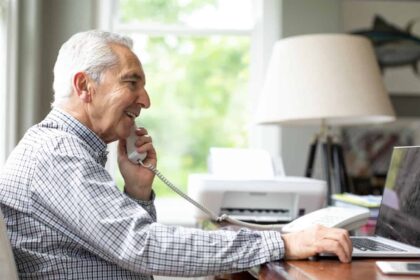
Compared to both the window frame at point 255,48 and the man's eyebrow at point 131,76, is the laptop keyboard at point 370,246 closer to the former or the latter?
the man's eyebrow at point 131,76

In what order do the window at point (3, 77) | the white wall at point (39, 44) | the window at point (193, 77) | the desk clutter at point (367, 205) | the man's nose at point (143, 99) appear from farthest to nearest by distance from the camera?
1. the window at point (193, 77)
2. the white wall at point (39, 44)
3. the window at point (3, 77)
4. the desk clutter at point (367, 205)
5. the man's nose at point (143, 99)

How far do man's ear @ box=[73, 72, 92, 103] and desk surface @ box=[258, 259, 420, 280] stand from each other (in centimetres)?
54

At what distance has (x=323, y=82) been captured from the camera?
2521mm

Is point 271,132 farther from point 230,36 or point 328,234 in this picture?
point 328,234

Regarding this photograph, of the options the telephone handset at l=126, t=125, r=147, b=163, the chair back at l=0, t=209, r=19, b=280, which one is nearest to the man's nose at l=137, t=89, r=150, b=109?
the telephone handset at l=126, t=125, r=147, b=163

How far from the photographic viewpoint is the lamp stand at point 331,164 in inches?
114

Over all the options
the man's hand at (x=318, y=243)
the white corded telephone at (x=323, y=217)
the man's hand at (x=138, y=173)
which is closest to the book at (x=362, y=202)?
the white corded telephone at (x=323, y=217)

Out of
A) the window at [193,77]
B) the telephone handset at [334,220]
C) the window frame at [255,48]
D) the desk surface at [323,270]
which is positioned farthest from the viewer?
the window at [193,77]

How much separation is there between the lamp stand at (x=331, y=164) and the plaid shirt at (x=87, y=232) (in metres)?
1.59

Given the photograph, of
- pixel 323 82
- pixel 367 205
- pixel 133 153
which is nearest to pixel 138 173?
pixel 133 153

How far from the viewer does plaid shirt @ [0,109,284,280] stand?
49.6 inches

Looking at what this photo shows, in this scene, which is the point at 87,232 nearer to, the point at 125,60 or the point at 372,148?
the point at 125,60

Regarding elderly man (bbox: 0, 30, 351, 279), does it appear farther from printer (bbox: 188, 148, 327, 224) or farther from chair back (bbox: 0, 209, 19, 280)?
printer (bbox: 188, 148, 327, 224)

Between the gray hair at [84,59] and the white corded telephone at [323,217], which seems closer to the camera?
the gray hair at [84,59]
